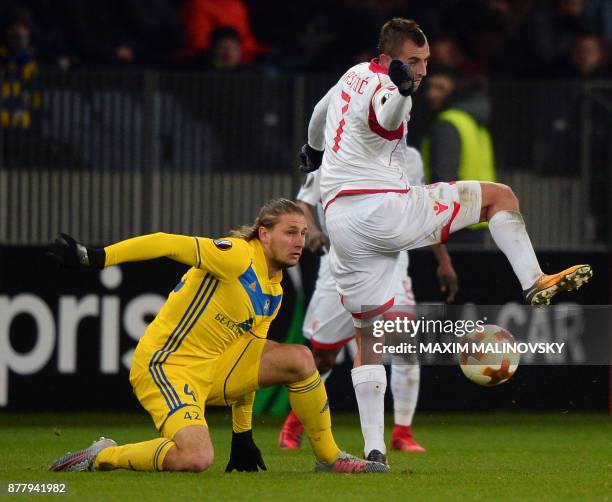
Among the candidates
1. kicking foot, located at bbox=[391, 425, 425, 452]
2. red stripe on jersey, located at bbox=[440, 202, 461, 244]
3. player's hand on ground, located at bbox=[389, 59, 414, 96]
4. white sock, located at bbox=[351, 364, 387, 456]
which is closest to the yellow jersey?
white sock, located at bbox=[351, 364, 387, 456]

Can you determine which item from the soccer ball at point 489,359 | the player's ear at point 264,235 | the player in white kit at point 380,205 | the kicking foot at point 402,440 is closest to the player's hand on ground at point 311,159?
the player in white kit at point 380,205

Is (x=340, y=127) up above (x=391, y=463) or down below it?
above

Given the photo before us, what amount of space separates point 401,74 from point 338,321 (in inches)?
100

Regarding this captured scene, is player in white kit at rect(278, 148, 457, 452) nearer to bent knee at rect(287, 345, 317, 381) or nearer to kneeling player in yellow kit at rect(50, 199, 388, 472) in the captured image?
kneeling player in yellow kit at rect(50, 199, 388, 472)

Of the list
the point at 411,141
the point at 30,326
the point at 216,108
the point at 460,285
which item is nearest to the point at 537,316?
the point at 460,285

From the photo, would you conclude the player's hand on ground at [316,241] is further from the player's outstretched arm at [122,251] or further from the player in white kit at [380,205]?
the player's outstretched arm at [122,251]

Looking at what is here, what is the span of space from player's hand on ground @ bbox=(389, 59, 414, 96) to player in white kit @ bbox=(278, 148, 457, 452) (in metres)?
2.21

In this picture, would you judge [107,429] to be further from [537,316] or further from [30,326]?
[537,316]

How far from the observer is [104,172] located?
11.7 metres

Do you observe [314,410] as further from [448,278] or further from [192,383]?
[448,278]

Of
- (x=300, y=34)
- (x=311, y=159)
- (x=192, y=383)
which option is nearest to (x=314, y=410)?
(x=192, y=383)

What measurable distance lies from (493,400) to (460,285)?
3.08 ft

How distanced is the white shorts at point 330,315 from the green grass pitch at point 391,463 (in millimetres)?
690

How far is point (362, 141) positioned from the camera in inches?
300
